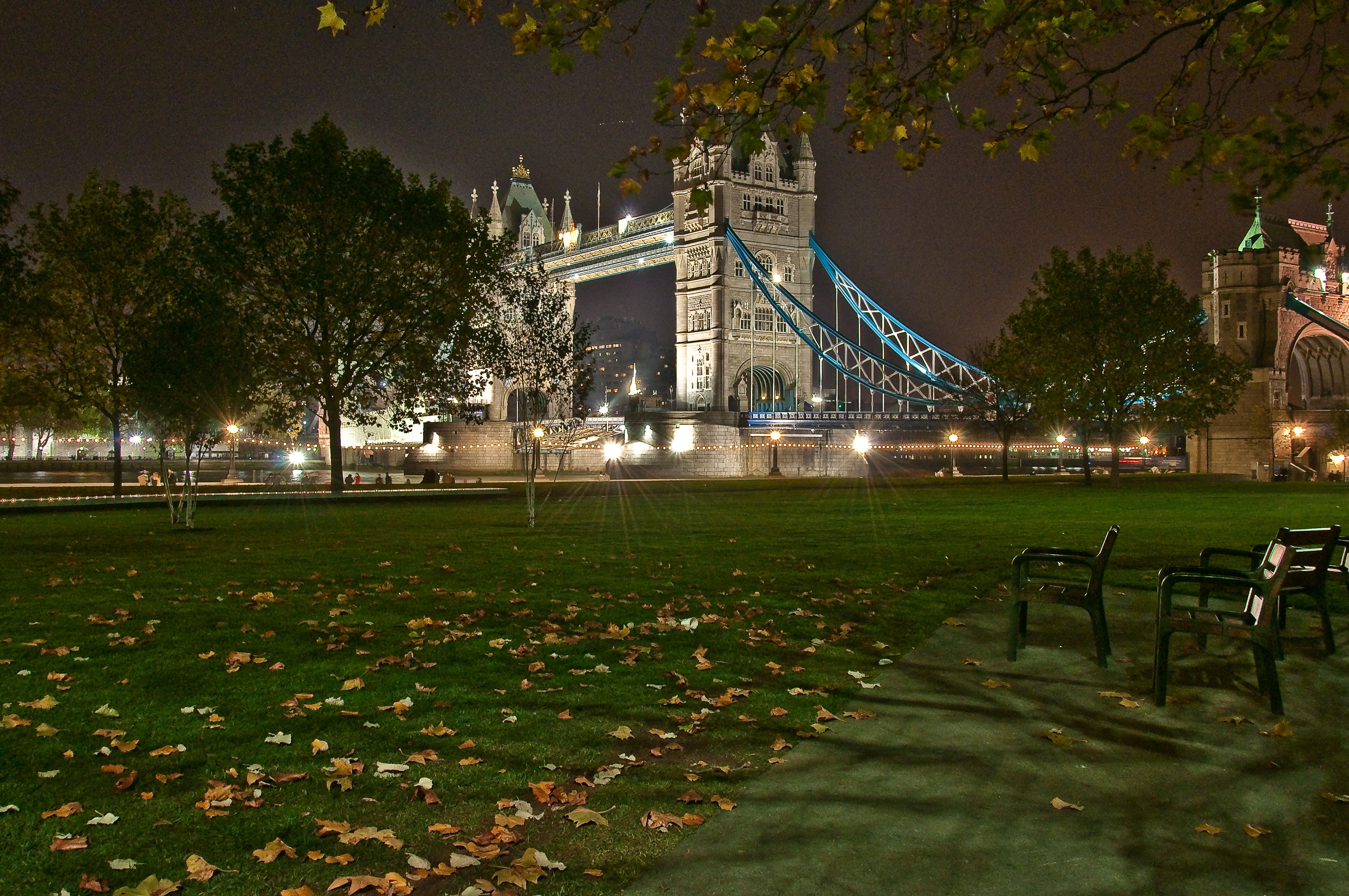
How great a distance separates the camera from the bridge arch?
2598 inches

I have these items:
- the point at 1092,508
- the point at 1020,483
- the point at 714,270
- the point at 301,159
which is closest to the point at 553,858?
the point at 1092,508

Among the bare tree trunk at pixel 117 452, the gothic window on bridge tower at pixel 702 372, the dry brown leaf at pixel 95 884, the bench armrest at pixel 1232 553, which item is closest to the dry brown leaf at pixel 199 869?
the dry brown leaf at pixel 95 884

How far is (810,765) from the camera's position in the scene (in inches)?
196

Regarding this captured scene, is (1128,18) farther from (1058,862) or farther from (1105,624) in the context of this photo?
(1058,862)

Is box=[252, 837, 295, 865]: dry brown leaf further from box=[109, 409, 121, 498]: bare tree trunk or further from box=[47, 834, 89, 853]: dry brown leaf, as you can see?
box=[109, 409, 121, 498]: bare tree trunk

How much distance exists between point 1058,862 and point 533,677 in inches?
143

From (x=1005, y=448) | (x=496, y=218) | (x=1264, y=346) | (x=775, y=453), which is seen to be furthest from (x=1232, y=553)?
(x=496, y=218)

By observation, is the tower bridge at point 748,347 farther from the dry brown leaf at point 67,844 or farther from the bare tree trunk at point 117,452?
the dry brown leaf at point 67,844

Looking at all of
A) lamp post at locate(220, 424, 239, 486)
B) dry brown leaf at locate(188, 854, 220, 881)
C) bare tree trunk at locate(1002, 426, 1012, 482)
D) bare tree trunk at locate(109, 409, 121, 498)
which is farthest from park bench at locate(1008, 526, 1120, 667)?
bare tree trunk at locate(1002, 426, 1012, 482)

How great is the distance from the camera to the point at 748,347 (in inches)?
3167

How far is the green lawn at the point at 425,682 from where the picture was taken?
13.2 feet

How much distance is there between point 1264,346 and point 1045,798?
6549cm

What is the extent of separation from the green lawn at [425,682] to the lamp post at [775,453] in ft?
137

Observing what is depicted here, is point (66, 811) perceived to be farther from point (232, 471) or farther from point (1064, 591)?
point (232, 471)
